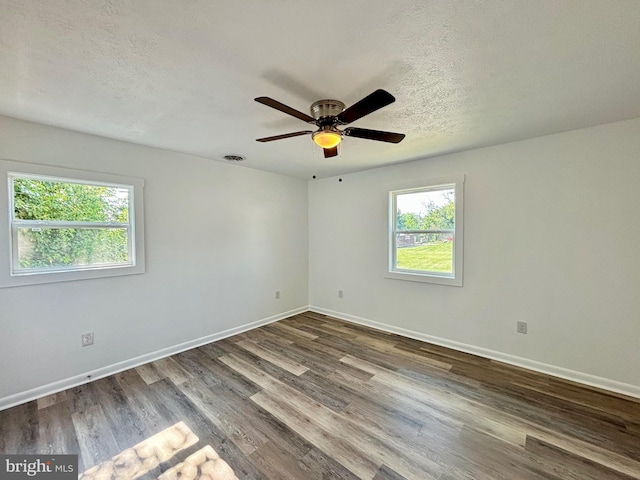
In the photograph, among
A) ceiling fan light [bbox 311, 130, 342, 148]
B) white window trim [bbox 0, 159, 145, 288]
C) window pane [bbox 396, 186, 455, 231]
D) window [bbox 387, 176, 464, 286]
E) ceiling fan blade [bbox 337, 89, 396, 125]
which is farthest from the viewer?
window pane [bbox 396, 186, 455, 231]

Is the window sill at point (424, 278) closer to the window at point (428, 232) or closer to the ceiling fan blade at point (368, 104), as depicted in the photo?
the window at point (428, 232)

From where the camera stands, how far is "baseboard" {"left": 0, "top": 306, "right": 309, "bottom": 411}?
7.29 ft

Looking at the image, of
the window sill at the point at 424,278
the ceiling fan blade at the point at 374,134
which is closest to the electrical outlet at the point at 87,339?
the ceiling fan blade at the point at 374,134

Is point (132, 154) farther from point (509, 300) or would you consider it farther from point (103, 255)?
point (509, 300)

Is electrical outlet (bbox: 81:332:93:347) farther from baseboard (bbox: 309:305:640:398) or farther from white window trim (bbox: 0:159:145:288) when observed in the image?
baseboard (bbox: 309:305:640:398)

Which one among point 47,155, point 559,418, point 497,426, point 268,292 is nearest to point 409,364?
point 497,426

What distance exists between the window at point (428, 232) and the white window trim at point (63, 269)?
3.16 metres

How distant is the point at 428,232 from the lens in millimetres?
3520

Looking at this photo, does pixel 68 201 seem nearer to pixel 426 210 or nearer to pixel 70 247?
pixel 70 247

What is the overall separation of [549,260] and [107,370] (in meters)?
4.58

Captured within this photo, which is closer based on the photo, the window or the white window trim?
the white window trim

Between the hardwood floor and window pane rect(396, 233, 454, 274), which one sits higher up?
window pane rect(396, 233, 454, 274)

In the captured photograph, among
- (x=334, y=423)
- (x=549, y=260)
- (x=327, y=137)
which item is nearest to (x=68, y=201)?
(x=327, y=137)

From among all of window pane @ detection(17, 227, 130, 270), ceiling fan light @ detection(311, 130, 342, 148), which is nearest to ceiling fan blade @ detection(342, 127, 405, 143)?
ceiling fan light @ detection(311, 130, 342, 148)
